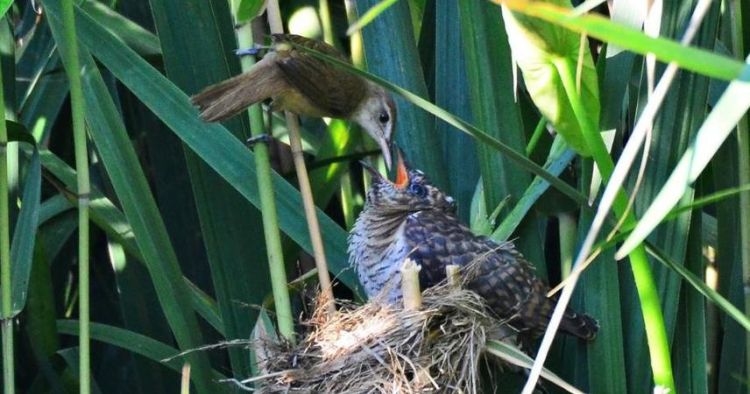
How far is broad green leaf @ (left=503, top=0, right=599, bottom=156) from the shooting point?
0.99 metres

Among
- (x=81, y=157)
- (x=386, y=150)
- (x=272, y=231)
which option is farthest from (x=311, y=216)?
(x=386, y=150)

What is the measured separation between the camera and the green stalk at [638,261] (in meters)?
1.00

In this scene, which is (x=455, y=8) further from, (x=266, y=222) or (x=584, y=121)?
(x=584, y=121)

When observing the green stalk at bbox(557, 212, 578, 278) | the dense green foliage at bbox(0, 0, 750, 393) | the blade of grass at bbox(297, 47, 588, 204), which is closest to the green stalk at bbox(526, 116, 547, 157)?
the dense green foliage at bbox(0, 0, 750, 393)

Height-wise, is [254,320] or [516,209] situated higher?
[516,209]

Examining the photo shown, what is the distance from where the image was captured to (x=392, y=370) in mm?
1344

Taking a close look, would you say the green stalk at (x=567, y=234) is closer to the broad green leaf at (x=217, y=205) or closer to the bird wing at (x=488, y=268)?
the bird wing at (x=488, y=268)

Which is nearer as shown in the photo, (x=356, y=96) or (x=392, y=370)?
(x=392, y=370)

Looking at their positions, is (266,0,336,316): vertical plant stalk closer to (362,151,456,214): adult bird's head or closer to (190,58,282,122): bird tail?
(190,58,282,122): bird tail

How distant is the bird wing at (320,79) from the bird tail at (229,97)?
0.30 ft

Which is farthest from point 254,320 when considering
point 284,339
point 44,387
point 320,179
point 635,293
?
point 44,387

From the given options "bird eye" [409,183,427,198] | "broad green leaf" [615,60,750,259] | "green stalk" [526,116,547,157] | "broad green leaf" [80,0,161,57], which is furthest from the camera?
"broad green leaf" [80,0,161,57]

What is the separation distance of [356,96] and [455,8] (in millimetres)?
424

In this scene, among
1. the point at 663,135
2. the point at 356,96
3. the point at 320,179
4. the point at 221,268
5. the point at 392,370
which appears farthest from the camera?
the point at 356,96
